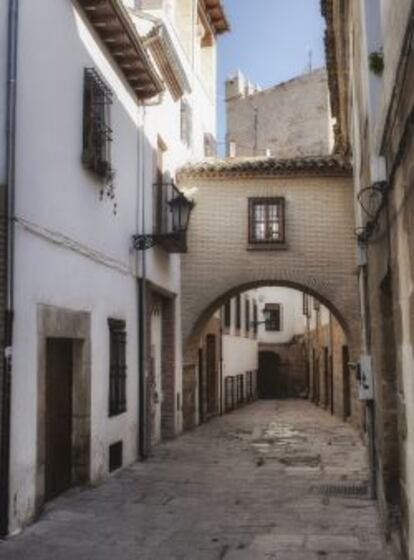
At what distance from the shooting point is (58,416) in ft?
29.8

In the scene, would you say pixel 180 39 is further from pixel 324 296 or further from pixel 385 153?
pixel 385 153

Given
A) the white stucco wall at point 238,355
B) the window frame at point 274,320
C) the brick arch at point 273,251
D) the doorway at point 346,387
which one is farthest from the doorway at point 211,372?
the window frame at point 274,320

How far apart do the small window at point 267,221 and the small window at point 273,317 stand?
21357 mm

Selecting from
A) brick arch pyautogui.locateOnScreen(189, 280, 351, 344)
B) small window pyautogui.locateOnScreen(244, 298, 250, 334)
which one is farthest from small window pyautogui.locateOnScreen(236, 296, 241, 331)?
brick arch pyautogui.locateOnScreen(189, 280, 351, 344)

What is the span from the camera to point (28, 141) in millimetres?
7676

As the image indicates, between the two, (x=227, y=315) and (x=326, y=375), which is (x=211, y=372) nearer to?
(x=227, y=315)

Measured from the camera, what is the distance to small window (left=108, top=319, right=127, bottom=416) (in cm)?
1082

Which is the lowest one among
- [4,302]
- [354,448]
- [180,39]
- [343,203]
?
[354,448]

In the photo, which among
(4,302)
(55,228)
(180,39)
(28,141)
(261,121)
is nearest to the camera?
(4,302)

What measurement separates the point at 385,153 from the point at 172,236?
700cm

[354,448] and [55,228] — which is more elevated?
[55,228]

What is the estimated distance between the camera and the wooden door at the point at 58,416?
8.74 m

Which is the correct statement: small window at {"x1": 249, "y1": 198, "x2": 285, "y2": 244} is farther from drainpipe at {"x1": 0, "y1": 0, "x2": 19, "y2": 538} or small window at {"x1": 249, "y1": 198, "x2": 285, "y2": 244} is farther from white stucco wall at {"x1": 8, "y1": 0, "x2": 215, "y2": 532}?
drainpipe at {"x1": 0, "y1": 0, "x2": 19, "y2": 538}

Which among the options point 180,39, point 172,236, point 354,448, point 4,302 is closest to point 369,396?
point 4,302
